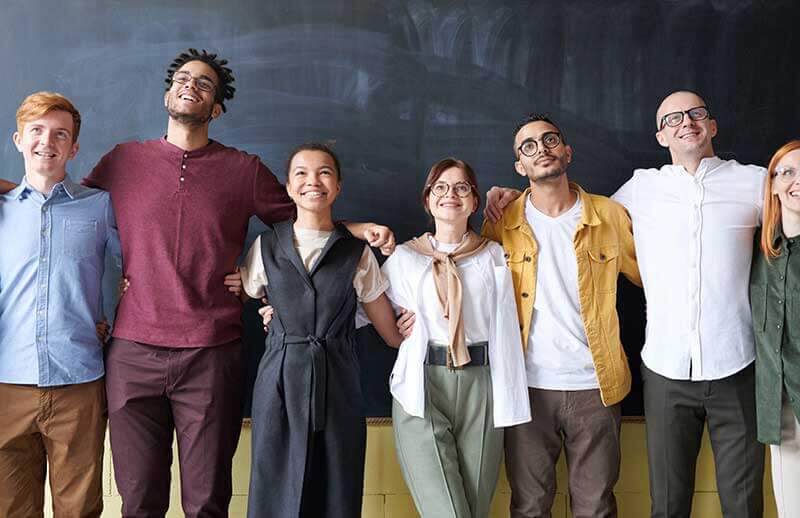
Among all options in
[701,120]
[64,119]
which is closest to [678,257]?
[701,120]

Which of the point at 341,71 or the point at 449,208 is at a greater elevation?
the point at 341,71

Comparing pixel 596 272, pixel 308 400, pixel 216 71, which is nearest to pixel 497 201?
pixel 596 272

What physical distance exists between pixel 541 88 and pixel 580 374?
→ 1291 mm

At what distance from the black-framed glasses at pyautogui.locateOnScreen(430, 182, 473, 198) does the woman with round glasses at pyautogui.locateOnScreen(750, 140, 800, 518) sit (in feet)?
3.48

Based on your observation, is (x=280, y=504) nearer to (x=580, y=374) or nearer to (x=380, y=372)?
(x=380, y=372)

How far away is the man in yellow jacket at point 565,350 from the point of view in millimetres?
2564

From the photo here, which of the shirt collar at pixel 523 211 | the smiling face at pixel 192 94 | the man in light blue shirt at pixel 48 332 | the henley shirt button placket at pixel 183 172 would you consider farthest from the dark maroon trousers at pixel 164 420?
the shirt collar at pixel 523 211

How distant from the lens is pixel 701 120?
2.61 metres

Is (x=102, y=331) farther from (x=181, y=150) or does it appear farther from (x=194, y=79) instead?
(x=194, y=79)

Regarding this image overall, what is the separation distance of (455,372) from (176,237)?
1.10 metres

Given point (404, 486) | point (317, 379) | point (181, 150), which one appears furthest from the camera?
point (404, 486)

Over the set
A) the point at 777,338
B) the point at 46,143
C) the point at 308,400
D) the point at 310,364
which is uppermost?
the point at 46,143

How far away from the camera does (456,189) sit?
8.26 feet

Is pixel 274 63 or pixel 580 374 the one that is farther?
pixel 274 63
